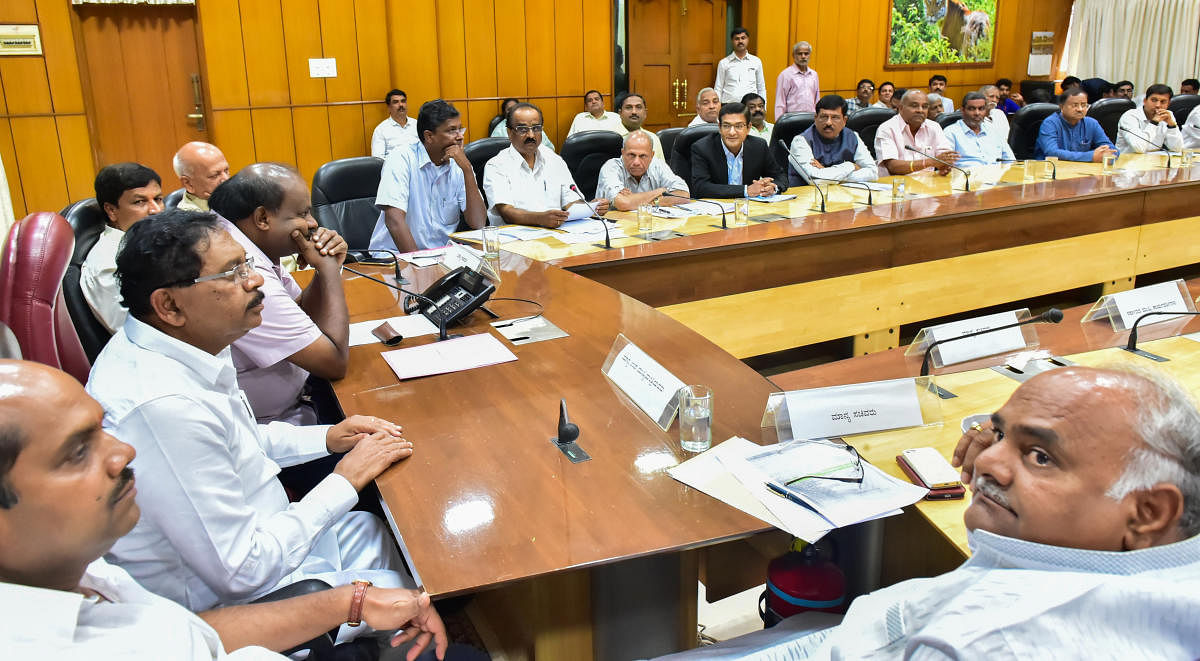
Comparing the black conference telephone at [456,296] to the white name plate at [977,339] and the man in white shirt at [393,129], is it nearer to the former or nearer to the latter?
the white name plate at [977,339]

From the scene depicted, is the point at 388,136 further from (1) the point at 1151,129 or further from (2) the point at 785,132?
(1) the point at 1151,129

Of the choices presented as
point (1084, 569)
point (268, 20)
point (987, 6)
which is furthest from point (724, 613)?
point (987, 6)

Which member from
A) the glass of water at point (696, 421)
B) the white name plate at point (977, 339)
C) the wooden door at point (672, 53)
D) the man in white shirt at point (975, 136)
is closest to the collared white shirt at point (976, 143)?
the man in white shirt at point (975, 136)

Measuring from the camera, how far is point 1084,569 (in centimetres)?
90

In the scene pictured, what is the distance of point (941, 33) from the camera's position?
10070 mm

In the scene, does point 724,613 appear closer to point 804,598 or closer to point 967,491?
point 804,598

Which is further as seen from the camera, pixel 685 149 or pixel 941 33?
pixel 941 33

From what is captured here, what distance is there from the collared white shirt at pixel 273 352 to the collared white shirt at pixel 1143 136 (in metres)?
6.00

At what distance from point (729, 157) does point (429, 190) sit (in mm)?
1761

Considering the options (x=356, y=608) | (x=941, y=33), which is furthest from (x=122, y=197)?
(x=941, y=33)

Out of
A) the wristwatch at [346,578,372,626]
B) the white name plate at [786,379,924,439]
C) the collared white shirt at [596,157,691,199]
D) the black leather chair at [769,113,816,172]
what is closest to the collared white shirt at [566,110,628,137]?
the black leather chair at [769,113,816,172]

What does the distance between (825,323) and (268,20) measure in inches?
199

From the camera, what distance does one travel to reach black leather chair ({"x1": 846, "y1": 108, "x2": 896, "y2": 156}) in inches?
240

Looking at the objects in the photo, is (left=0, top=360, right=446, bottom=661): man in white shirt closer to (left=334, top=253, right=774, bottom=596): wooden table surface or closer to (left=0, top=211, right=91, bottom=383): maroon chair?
(left=334, top=253, right=774, bottom=596): wooden table surface
